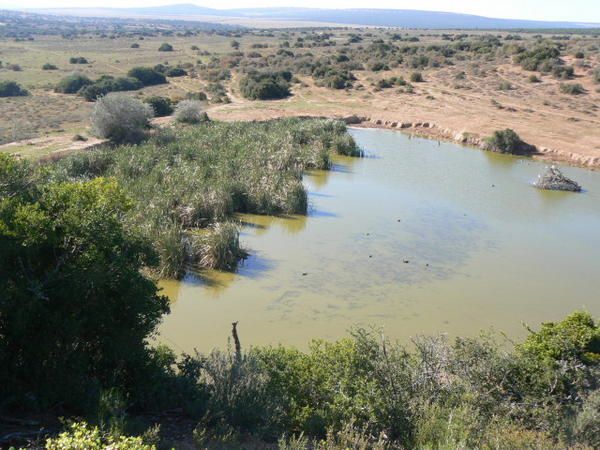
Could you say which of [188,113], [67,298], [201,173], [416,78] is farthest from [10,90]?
[67,298]

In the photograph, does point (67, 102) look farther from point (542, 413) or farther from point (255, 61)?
point (542, 413)

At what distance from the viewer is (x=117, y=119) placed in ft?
72.9

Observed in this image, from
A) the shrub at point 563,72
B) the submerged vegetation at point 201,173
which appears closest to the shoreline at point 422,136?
the submerged vegetation at point 201,173

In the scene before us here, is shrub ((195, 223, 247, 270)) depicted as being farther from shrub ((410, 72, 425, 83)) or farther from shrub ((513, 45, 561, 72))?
shrub ((513, 45, 561, 72))

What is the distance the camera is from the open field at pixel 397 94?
27.3 m

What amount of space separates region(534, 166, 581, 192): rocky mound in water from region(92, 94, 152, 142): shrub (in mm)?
13589

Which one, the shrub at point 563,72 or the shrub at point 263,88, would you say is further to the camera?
the shrub at point 563,72

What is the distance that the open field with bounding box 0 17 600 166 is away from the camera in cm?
2731

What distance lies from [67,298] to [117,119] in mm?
16655

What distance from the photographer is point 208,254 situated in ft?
42.3

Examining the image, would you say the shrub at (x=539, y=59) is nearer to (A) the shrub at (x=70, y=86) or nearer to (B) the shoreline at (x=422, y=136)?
(B) the shoreline at (x=422, y=136)

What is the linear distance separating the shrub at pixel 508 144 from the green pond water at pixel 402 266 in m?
5.01

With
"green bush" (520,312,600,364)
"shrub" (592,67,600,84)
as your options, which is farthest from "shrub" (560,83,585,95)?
"green bush" (520,312,600,364)

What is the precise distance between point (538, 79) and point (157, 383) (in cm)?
3747
